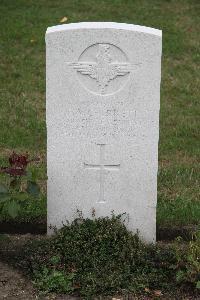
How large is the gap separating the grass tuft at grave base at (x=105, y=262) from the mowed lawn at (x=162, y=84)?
1.81 ft

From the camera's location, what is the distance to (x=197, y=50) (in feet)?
32.4

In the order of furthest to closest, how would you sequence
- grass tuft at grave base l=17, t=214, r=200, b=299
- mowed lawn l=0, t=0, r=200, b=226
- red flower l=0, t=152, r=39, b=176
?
mowed lawn l=0, t=0, r=200, b=226 → red flower l=0, t=152, r=39, b=176 → grass tuft at grave base l=17, t=214, r=200, b=299

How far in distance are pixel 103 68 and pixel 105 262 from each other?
1.24 m

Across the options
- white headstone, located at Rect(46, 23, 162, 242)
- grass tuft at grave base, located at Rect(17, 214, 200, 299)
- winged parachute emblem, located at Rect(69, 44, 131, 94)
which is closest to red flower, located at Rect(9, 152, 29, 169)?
white headstone, located at Rect(46, 23, 162, 242)

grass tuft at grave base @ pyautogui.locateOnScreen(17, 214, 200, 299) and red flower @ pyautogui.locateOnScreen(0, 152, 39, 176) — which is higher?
red flower @ pyautogui.locateOnScreen(0, 152, 39, 176)

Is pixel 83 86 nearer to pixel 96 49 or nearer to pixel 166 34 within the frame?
pixel 96 49

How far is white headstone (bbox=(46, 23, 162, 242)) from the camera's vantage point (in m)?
4.75

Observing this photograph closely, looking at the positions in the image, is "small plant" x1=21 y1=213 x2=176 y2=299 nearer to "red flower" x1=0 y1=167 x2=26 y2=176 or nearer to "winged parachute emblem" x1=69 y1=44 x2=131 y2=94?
"red flower" x1=0 y1=167 x2=26 y2=176

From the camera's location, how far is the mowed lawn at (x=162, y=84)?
6.15 meters

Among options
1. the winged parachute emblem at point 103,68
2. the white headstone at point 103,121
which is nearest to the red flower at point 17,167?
the white headstone at point 103,121

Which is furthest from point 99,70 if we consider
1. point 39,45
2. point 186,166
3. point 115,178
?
point 39,45

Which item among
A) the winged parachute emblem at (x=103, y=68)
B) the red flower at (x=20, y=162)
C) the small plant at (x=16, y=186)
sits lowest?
the small plant at (x=16, y=186)

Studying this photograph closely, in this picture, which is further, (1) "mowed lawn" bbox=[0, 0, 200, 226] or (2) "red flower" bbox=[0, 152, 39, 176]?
(1) "mowed lawn" bbox=[0, 0, 200, 226]

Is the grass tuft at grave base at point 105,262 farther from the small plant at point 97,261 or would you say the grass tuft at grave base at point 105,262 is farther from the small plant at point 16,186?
the small plant at point 16,186
